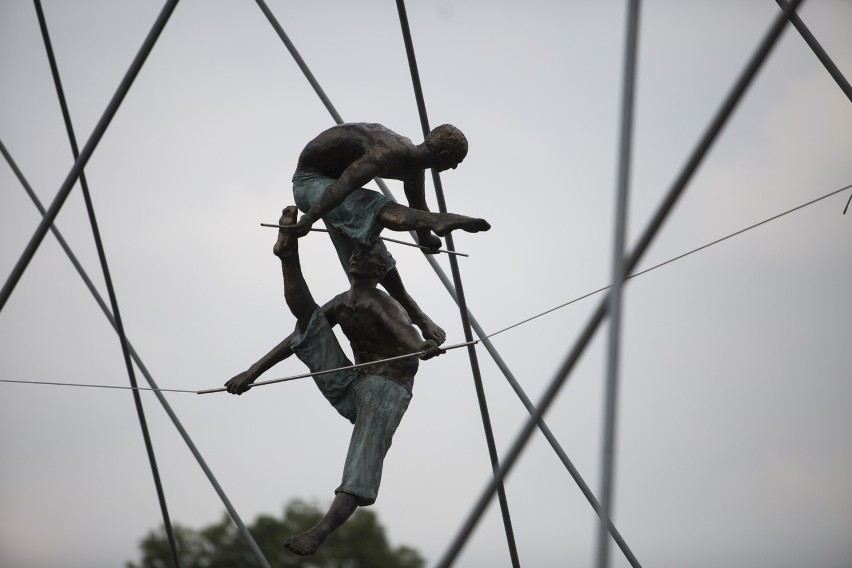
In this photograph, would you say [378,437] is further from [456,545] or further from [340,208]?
[456,545]

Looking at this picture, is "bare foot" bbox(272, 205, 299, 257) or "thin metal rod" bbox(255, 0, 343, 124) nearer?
"bare foot" bbox(272, 205, 299, 257)

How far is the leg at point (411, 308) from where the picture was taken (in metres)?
7.35

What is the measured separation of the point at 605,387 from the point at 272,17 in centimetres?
489

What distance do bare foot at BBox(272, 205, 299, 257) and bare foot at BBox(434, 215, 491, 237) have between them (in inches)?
32.1

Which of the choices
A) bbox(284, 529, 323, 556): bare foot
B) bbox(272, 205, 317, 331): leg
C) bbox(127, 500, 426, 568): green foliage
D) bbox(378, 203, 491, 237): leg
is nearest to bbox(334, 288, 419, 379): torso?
bbox(272, 205, 317, 331): leg

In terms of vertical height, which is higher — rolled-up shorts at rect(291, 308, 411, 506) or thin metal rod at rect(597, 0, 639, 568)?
rolled-up shorts at rect(291, 308, 411, 506)

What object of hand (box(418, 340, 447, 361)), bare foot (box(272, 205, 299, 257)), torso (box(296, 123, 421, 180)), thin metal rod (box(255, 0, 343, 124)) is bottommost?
hand (box(418, 340, 447, 361))

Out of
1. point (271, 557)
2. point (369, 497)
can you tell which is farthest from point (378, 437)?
point (271, 557)

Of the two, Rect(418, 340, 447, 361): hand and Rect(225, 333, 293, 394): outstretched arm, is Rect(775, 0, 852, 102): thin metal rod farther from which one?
Rect(225, 333, 293, 394): outstretched arm

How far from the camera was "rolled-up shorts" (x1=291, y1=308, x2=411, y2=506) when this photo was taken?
6.93 m

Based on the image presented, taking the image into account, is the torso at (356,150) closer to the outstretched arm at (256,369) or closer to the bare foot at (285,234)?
the bare foot at (285,234)

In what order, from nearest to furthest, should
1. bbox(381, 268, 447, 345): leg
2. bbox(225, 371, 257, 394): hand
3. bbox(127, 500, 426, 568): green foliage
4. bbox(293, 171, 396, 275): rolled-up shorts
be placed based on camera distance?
bbox(293, 171, 396, 275): rolled-up shorts
bbox(225, 371, 257, 394): hand
bbox(381, 268, 447, 345): leg
bbox(127, 500, 426, 568): green foliage

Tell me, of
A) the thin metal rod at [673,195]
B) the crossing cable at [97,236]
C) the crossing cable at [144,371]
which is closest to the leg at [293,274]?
the crossing cable at [97,236]

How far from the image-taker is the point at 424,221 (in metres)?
6.73
